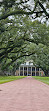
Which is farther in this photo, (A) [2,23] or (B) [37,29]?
(B) [37,29]

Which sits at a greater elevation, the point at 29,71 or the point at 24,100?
the point at 24,100

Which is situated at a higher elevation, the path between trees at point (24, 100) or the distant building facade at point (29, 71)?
the path between trees at point (24, 100)

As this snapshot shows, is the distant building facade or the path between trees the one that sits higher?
the path between trees

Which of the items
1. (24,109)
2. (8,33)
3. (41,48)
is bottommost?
(24,109)

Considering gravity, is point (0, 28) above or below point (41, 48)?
above

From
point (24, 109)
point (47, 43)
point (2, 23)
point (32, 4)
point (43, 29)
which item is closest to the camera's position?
point (24, 109)

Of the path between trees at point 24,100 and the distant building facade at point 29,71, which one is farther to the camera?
the distant building facade at point 29,71

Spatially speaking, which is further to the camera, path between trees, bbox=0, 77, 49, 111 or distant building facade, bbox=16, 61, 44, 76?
distant building facade, bbox=16, 61, 44, 76

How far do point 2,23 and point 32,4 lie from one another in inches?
266

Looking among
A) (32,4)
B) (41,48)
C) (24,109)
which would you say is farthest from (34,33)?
(24,109)

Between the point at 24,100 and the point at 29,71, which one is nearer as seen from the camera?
the point at 24,100

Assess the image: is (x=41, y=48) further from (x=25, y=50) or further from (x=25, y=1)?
(x=25, y=1)

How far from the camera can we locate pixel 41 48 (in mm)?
40781

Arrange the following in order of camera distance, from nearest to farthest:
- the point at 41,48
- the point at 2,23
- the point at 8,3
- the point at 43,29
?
the point at 8,3 → the point at 2,23 → the point at 43,29 → the point at 41,48
